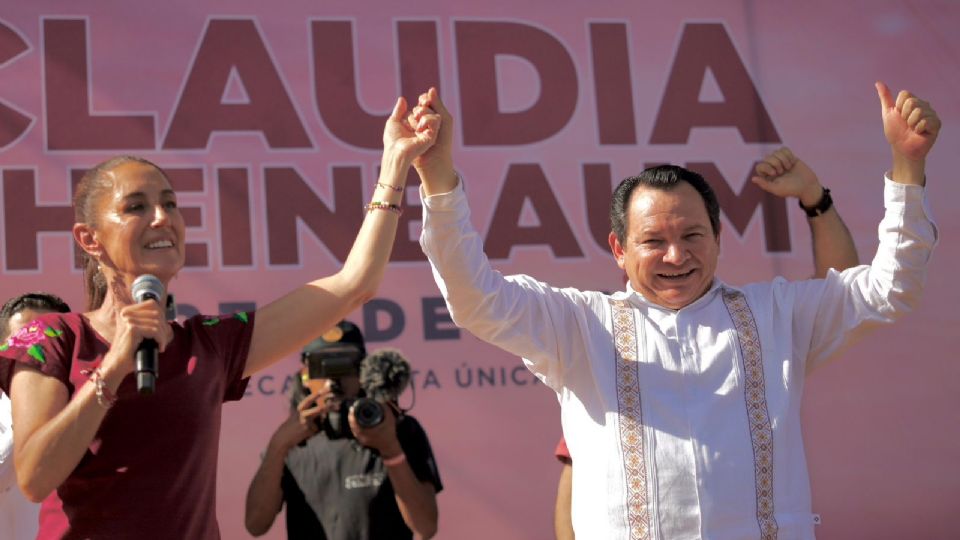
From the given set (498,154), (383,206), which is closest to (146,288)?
(383,206)

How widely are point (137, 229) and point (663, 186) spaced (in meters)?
1.01

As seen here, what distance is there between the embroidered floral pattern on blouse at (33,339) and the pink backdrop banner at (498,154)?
2.32m

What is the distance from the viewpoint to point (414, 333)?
178 inches

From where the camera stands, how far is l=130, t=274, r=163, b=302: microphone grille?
1956 mm

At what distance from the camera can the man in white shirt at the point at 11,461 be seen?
2.67 metres

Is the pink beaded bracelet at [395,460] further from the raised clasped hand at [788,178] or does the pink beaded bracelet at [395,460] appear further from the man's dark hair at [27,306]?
the raised clasped hand at [788,178]

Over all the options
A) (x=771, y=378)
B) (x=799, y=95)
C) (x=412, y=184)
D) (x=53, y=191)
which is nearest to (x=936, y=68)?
(x=799, y=95)

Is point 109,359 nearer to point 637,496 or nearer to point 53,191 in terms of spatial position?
point 637,496

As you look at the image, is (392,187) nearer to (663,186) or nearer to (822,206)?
(663,186)

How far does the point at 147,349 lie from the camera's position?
6.17 ft

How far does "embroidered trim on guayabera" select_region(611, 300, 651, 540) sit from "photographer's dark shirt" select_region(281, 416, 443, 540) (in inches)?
57.1

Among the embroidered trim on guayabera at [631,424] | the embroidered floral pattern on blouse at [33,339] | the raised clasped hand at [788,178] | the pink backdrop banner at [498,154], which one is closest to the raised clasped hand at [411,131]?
the embroidered trim on guayabera at [631,424]

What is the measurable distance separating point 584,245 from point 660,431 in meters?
2.44

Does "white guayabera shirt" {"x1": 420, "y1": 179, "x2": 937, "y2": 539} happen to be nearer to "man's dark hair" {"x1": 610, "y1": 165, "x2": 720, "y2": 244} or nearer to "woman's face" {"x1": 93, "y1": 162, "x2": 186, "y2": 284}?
"man's dark hair" {"x1": 610, "y1": 165, "x2": 720, "y2": 244}
